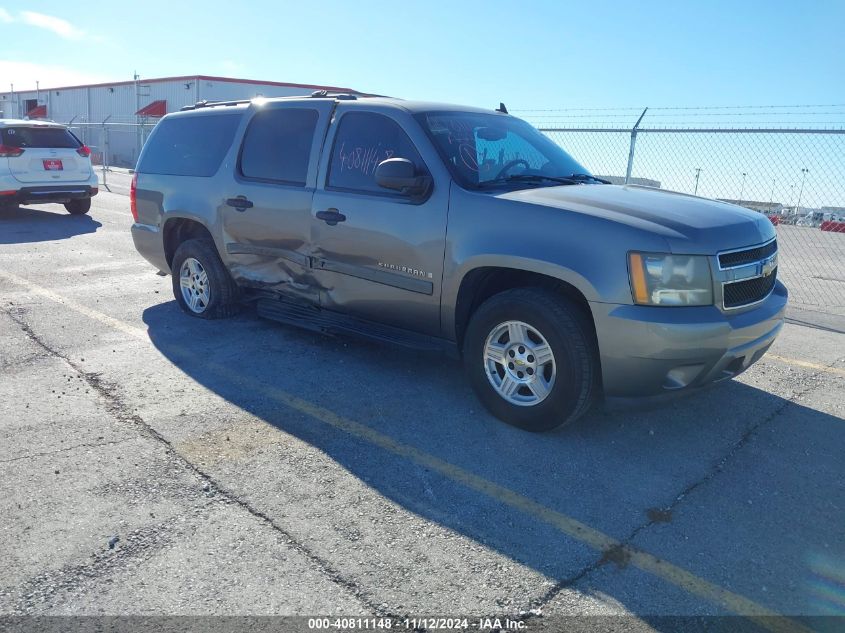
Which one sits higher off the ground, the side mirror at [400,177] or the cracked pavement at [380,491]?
the side mirror at [400,177]

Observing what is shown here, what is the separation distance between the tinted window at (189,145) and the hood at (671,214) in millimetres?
3055

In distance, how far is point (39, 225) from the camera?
40.7 ft

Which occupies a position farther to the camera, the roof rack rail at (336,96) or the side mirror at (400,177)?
the roof rack rail at (336,96)

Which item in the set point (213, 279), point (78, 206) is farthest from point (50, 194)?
point (213, 279)

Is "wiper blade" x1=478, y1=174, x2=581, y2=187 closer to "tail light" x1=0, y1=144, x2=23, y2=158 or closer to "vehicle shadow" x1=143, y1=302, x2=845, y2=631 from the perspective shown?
"vehicle shadow" x1=143, y1=302, x2=845, y2=631

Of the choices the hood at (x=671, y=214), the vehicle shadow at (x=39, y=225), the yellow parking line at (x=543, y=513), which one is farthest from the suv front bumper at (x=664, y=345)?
the vehicle shadow at (x=39, y=225)

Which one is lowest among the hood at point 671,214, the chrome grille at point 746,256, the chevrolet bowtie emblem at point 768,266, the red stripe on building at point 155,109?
the chevrolet bowtie emblem at point 768,266

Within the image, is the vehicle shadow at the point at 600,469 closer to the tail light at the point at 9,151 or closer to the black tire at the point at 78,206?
the tail light at the point at 9,151

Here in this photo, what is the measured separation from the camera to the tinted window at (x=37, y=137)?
12.4m

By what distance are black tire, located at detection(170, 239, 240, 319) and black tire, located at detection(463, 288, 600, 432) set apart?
2854mm

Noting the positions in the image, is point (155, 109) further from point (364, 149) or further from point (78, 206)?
point (364, 149)

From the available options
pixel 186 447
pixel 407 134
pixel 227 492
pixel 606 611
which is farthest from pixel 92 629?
pixel 407 134

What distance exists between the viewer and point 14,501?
3244 millimetres

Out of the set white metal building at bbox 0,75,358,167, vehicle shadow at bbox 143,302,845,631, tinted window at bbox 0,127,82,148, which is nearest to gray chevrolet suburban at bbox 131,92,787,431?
vehicle shadow at bbox 143,302,845,631
